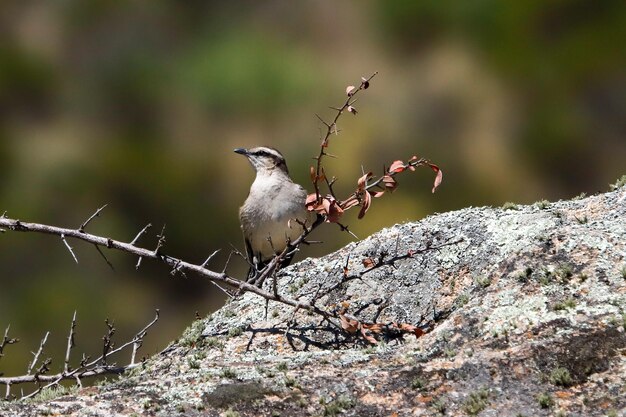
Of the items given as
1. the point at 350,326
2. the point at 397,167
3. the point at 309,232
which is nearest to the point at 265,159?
the point at 309,232

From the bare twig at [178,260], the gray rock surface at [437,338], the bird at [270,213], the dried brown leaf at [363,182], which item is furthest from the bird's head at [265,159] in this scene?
the dried brown leaf at [363,182]

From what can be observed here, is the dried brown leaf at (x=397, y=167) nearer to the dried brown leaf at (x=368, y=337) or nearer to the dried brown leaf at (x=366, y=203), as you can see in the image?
the dried brown leaf at (x=366, y=203)

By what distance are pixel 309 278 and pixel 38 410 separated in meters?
2.23

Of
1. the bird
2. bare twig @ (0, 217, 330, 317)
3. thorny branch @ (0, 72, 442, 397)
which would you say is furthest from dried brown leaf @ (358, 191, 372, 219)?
the bird

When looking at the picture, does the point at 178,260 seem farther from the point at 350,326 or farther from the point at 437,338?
the point at 437,338

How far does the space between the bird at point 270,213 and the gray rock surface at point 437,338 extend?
2.81 meters

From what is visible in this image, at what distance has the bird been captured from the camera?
Result: 8.84 metres

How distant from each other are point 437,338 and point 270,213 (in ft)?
14.8

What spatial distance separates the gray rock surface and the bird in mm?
2813

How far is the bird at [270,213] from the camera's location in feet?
29.0

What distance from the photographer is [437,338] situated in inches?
178

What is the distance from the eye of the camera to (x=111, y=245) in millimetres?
5637

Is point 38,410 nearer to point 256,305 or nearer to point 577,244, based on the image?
point 256,305

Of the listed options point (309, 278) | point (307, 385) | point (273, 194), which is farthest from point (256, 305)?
point (273, 194)
